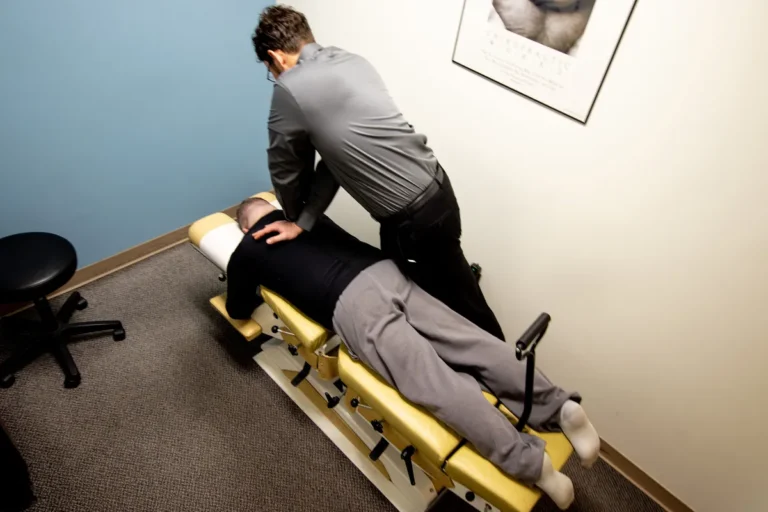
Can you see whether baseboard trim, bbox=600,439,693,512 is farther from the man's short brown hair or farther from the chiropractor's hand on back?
the man's short brown hair

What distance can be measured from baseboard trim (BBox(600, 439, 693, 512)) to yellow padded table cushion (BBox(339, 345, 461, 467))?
3.13 feet

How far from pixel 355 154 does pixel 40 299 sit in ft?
4.42

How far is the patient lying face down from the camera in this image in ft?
4.08

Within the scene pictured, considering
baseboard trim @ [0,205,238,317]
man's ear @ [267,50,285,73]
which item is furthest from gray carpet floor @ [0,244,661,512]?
man's ear @ [267,50,285,73]

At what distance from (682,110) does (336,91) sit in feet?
3.10

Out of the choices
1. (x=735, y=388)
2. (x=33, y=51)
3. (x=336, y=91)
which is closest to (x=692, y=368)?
(x=735, y=388)

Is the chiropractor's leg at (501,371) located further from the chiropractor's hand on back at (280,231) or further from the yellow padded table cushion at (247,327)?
the yellow padded table cushion at (247,327)

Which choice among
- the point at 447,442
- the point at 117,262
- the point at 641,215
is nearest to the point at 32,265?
the point at 117,262

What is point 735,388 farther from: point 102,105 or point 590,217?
point 102,105

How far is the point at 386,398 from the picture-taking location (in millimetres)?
1347

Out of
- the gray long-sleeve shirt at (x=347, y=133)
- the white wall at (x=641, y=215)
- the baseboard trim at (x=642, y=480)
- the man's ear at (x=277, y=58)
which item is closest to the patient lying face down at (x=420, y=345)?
the gray long-sleeve shirt at (x=347, y=133)

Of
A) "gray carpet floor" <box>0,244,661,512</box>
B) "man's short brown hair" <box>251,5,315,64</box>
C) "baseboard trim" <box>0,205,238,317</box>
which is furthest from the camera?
"baseboard trim" <box>0,205,238,317</box>

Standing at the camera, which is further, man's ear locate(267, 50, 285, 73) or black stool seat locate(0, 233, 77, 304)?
black stool seat locate(0, 233, 77, 304)

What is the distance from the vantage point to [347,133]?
1.39 m
